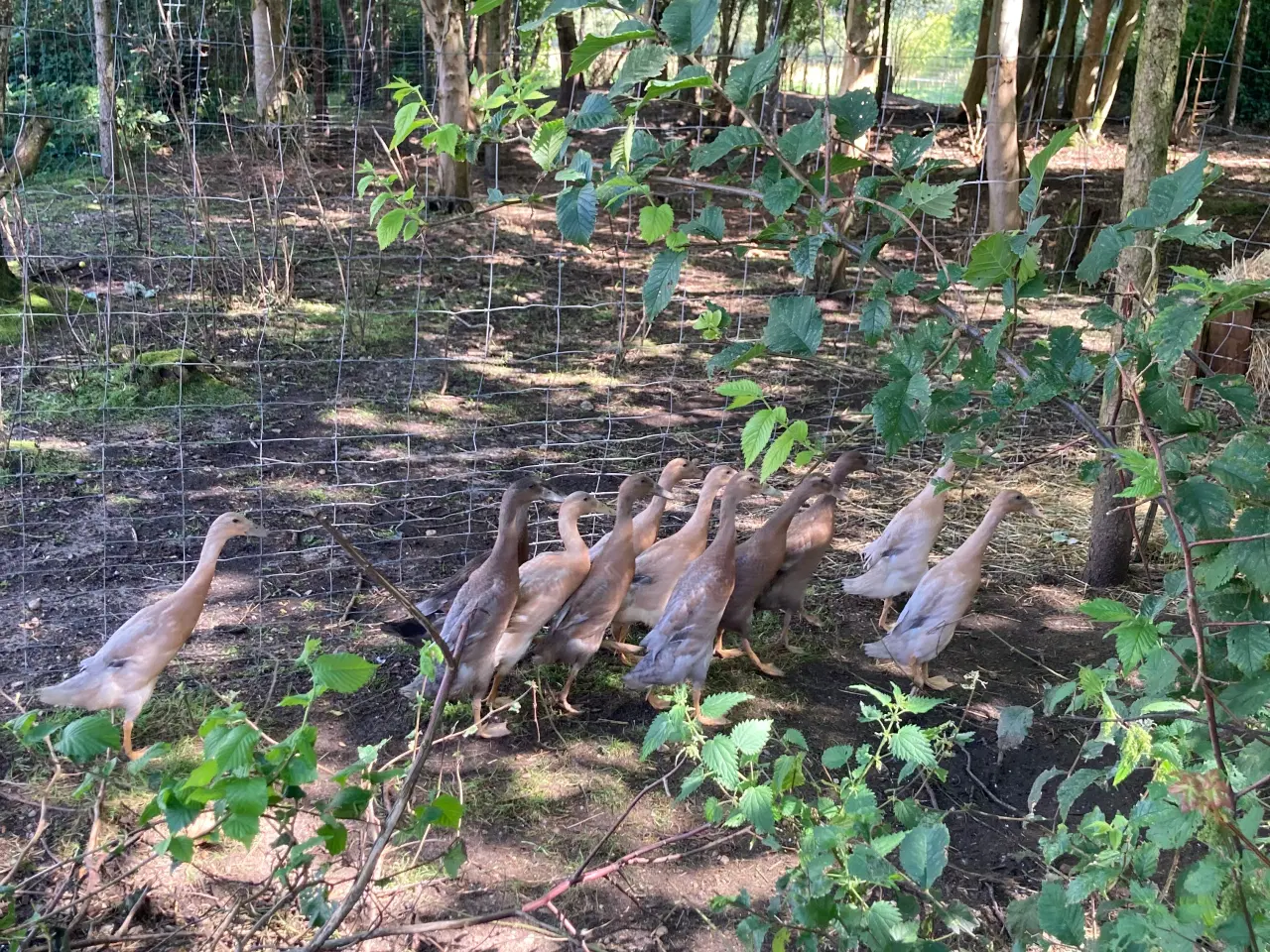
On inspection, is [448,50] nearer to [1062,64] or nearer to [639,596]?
[639,596]

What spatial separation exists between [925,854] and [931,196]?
4.03 feet

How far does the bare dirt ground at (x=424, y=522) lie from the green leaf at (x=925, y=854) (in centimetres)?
94

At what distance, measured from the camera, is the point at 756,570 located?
174 inches

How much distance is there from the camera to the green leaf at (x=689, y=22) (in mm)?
1862

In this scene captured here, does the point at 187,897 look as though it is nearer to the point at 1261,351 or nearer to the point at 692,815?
the point at 692,815

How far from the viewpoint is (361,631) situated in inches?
175

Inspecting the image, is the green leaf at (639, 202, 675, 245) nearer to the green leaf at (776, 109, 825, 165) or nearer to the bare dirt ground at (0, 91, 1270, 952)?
the green leaf at (776, 109, 825, 165)

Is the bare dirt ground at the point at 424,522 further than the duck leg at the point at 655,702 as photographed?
No

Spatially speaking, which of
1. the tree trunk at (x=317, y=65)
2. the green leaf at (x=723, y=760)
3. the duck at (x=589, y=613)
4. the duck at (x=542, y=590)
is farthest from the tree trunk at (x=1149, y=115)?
the tree trunk at (x=317, y=65)

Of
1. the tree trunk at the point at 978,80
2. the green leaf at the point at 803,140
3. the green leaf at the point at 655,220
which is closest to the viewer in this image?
the green leaf at the point at 803,140

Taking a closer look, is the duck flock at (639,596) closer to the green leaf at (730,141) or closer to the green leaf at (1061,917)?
the green leaf at (1061,917)

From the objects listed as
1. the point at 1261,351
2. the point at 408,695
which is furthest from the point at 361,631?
the point at 1261,351

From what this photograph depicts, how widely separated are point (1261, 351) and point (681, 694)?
210 inches

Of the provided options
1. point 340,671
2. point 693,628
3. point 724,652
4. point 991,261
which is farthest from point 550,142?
point 724,652
